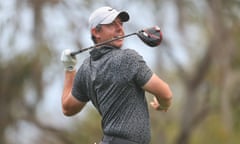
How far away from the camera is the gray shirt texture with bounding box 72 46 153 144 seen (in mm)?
5562

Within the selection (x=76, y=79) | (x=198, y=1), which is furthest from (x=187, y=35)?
(x=76, y=79)

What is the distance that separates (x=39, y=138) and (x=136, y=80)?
13.9 meters

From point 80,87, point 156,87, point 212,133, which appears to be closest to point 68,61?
point 80,87

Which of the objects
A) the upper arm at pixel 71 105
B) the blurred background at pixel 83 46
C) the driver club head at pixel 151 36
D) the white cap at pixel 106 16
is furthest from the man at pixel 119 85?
the blurred background at pixel 83 46

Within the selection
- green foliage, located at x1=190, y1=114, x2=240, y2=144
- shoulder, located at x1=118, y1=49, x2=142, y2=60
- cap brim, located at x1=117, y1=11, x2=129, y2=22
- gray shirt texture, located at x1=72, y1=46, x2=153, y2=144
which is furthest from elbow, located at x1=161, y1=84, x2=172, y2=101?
green foliage, located at x1=190, y1=114, x2=240, y2=144

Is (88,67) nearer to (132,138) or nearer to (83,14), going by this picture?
(132,138)

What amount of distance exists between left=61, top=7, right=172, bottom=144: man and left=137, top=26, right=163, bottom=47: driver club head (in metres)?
0.15

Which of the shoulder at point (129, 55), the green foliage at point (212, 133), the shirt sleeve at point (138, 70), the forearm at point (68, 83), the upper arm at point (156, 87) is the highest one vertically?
the shoulder at point (129, 55)

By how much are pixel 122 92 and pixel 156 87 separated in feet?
0.70

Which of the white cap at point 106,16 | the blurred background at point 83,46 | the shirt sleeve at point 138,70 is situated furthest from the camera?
the blurred background at point 83,46

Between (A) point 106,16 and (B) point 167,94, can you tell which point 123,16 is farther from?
(B) point 167,94

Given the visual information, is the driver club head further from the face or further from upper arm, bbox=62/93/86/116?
upper arm, bbox=62/93/86/116

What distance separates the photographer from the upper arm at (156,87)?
18.2ft

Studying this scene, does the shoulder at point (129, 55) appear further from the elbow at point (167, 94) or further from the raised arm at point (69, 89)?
the raised arm at point (69, 89)
